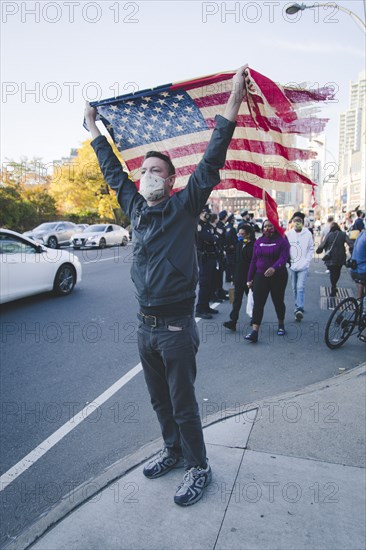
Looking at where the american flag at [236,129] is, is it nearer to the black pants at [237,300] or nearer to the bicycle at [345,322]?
the bicycle at [345,322]

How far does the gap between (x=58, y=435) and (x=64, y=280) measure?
6558 mm

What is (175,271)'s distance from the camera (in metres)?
2.46

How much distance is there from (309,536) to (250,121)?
2.66m

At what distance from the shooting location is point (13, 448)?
3.48 metres

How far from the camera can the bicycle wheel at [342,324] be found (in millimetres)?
6008

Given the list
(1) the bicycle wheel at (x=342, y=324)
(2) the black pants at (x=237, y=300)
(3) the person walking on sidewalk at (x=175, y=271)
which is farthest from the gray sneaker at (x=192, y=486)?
(2) the black pants at (x=237, y=300)

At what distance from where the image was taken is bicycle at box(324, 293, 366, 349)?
602cm

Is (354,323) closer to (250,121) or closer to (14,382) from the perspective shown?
(250,121)

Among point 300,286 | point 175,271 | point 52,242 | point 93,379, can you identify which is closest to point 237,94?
point 175,271

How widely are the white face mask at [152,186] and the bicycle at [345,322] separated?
4.27 m

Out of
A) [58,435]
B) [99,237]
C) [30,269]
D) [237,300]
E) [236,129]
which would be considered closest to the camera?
[236,129]

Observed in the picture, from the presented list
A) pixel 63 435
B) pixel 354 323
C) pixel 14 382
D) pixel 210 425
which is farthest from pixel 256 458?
pixel 354 323

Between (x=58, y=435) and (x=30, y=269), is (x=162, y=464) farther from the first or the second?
(x=30, y=269)

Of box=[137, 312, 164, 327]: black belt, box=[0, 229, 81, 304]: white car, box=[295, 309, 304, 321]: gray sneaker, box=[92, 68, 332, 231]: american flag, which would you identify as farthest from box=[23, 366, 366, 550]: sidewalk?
box=[0, 229, 81, 304]: white car
